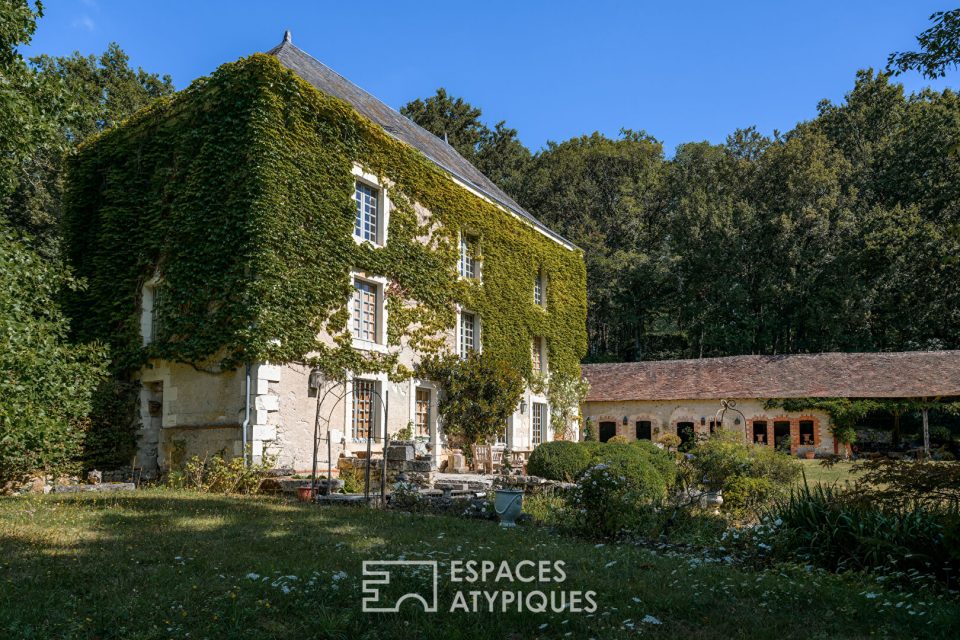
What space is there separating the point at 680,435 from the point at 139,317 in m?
19.8

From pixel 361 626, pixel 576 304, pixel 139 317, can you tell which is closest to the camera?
pixel 361 626

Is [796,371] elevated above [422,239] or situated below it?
below

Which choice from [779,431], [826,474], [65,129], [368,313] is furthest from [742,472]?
[65,129]

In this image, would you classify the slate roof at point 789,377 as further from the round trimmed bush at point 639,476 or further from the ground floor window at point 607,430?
the round trimmed bush at point 639,476

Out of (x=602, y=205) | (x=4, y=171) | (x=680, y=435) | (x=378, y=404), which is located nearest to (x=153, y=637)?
(x=4, y=171)

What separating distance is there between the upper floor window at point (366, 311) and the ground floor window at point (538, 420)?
7.63m

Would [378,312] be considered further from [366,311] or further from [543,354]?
[543,354]

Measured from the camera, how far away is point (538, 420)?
21.4m

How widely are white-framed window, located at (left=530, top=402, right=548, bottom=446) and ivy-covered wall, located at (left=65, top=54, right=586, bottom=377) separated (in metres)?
5.52

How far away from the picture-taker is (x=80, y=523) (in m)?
7.26

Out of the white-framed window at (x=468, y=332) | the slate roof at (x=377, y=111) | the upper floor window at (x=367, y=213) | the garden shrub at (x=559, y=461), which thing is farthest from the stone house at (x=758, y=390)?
the upper floor window at (x=367, y=213)

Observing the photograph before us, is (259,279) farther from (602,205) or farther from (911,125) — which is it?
(911,125)

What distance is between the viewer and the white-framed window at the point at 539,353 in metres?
21.6

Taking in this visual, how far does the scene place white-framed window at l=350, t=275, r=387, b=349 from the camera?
14.7 m
